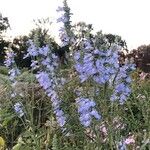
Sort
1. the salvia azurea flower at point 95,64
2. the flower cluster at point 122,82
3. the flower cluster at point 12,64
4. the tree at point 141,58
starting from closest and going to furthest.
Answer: the salvia azurea flower at point 95,64 → the flower cluster at point 122,82 → the flower cluster at point 12,64 → the tree at point 141,58

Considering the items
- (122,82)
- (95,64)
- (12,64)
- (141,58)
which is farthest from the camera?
(141,58)

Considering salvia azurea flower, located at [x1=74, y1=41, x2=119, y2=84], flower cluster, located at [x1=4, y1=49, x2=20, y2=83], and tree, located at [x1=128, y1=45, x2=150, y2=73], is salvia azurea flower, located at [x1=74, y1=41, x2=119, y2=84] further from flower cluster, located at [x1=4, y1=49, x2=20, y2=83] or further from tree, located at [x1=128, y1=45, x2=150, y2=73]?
tree, located at [x1=128, y1=45, x2=150, y2=73]

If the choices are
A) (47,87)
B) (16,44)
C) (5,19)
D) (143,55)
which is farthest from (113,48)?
(5,19)

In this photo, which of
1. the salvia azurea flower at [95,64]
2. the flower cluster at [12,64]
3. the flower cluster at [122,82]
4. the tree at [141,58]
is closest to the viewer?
the salvia azurea flower at [95,64]

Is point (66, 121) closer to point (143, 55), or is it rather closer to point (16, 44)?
point (143, 55)

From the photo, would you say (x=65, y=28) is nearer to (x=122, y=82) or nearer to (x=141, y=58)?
(x=122, y=82)

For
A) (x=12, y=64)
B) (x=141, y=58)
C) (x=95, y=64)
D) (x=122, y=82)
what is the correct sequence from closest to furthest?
1. (x=95, y=64)
2. (x=122, y=82)
3. (x=12, y=64)
4. (x=141, y=58)

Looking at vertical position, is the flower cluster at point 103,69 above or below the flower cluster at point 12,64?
below

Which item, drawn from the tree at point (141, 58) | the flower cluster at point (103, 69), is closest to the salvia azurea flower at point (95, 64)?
the flower cluster at point (103, 69)

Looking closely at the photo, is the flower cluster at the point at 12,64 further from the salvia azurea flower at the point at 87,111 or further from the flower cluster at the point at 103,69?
the salvia azurea flower at the point at 87,111

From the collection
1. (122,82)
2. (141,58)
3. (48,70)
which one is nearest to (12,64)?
(48,70)

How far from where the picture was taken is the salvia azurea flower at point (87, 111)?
159 inches

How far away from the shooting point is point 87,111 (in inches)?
161

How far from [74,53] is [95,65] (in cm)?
39
